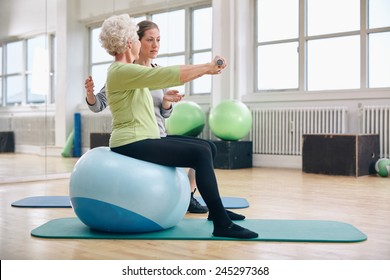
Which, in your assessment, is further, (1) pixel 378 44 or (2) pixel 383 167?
(1) pixel 378 44

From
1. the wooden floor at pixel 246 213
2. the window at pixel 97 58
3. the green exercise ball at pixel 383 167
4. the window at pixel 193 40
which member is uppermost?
the window at pixel 193 40

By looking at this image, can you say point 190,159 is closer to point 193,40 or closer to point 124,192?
A: point 124,192

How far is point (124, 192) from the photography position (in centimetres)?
215

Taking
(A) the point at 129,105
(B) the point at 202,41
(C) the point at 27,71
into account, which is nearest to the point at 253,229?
(A) the point at 129,105

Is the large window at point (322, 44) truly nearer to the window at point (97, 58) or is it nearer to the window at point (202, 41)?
the window at point (202, 41)

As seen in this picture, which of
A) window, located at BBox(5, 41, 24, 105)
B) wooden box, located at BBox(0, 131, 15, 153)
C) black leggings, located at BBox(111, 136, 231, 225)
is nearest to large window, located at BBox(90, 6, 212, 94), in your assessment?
window, located at BBox(5, 41, 24, 105)

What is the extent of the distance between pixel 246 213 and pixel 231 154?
3.08m

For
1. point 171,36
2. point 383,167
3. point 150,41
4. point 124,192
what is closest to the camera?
point 124,192

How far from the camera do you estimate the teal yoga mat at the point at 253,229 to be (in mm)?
2201

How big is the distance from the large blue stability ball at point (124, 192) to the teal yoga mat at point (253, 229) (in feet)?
0.22

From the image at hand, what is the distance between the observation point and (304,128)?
5.97 m

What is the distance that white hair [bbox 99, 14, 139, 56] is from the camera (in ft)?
7.10

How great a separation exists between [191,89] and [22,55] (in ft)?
10.3

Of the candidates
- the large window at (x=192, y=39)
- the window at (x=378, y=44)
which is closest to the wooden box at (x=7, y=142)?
the large window at (x=192, y=39)
